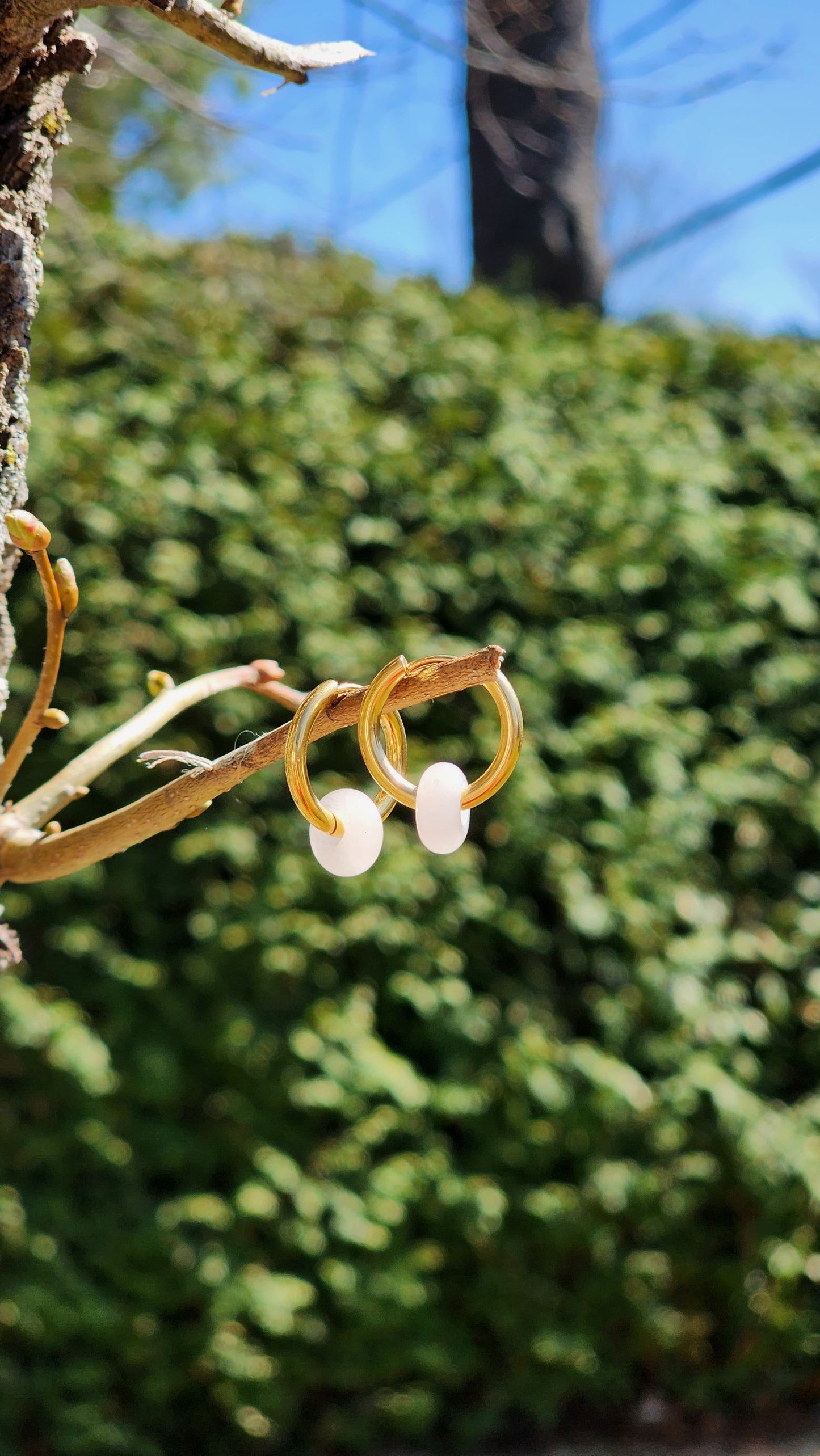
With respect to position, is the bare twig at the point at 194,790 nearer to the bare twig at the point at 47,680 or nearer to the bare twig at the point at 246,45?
the bare twig at the point at 47,680

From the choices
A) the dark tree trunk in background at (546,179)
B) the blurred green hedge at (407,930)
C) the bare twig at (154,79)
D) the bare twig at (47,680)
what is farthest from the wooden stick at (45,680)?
the dark tree trunk in background at (546,179)

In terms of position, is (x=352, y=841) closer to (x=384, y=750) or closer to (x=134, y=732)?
(x=384, y=750)

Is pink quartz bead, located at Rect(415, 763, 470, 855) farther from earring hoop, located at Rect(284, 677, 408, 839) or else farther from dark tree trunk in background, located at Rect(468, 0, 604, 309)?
dark tree trunk in background, located at Rect(468, 0, 604, 309)

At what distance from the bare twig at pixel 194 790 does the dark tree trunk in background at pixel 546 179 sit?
14.0ft

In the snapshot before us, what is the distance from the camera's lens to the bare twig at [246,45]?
734 millimetres

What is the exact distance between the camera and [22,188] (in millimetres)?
814

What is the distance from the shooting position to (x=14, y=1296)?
7.74ft

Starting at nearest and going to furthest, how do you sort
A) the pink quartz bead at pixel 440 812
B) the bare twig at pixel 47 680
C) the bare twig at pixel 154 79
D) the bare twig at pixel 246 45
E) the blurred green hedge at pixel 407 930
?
the pink quartz bead at pixel 440 812
the bare twig at pixel 246 45
the bare twig at pixel 47 680
the blurred green hedge at pixel 407 930
the bare twig at pixel 154 79

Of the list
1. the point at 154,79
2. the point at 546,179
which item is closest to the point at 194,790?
the point at 154,79

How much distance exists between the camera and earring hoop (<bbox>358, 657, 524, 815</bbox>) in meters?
0.62

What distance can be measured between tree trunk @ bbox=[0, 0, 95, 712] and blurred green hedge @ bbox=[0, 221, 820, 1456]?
165 centimetres

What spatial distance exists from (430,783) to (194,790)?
0.20 m

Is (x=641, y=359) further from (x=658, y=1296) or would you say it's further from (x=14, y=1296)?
(x=14, y=1296)

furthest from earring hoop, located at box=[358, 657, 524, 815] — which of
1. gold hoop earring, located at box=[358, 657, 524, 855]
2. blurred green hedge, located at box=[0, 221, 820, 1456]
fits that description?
blurred green hedge, located at box=[0, 221, 820, 1456]
